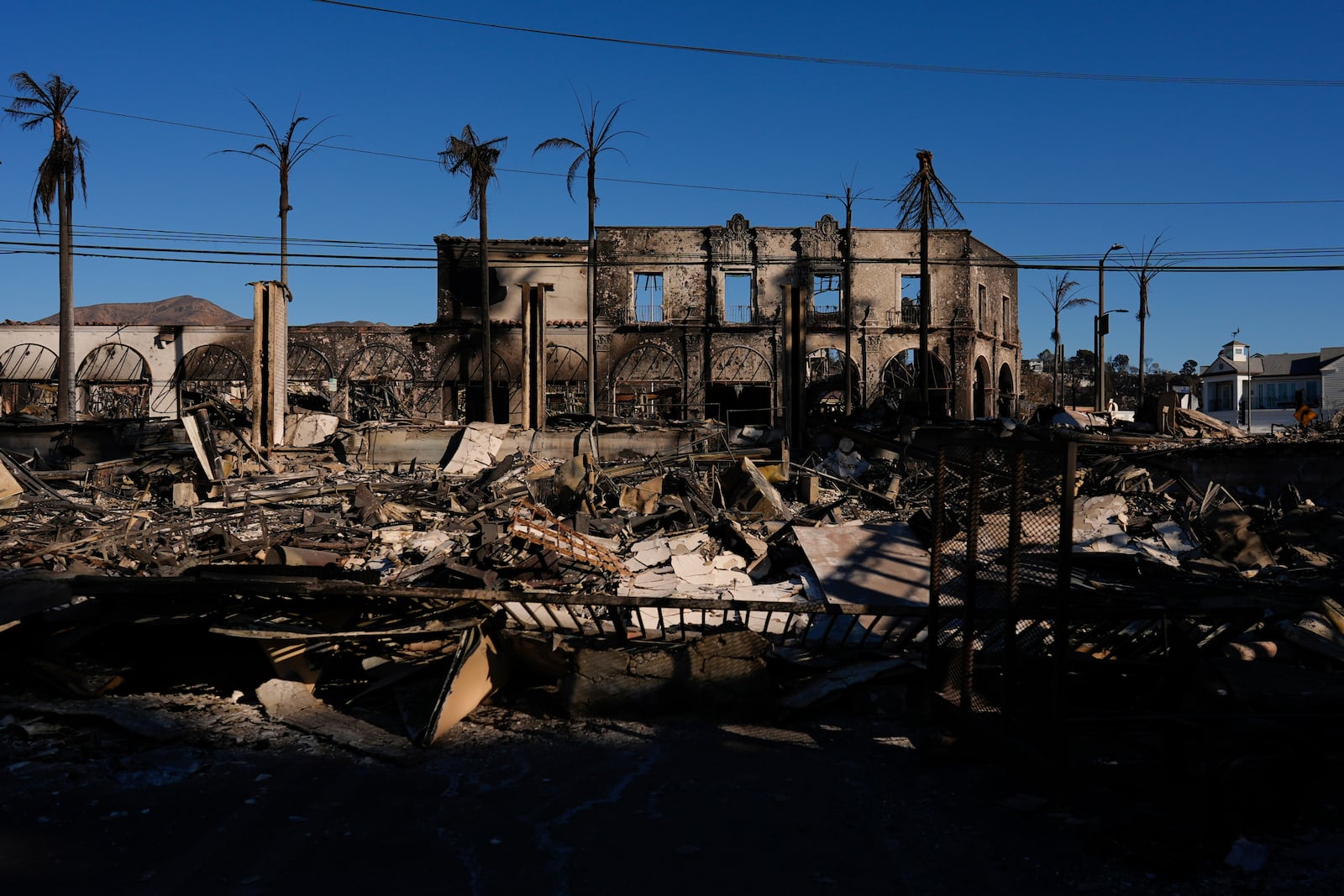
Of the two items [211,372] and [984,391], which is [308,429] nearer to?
[211,372]

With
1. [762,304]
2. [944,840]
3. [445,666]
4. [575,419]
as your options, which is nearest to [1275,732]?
[944,840]

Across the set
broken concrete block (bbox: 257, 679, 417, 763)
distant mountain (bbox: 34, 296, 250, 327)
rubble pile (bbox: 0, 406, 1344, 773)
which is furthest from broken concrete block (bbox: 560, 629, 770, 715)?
distant mountain (bbox: 34, 296, 250, 327)

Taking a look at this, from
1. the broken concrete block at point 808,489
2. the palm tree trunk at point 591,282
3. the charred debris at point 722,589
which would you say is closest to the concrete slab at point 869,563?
the charred debris at point 722,589

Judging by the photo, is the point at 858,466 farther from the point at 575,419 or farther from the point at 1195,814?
the point at 1195,814

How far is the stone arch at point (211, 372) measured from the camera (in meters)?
30.7

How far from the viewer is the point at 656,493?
13.1 m

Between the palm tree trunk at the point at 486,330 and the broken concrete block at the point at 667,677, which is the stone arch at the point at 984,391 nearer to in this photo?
the palm tree trunk at the point at 486,330

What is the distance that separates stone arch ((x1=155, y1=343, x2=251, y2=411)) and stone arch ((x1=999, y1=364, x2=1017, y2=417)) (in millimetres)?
29903

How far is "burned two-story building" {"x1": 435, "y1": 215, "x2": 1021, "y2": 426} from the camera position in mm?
32438

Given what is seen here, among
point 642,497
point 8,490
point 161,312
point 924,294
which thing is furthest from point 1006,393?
point 161,312

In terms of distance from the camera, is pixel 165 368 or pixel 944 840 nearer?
pixel 944 840

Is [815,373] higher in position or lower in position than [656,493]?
higher

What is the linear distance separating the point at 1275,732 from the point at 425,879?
3.91 metres

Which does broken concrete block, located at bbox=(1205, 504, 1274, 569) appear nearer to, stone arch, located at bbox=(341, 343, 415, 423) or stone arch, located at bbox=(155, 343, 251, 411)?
stone arch, located at bbox=(341, 343, 415, 423)
